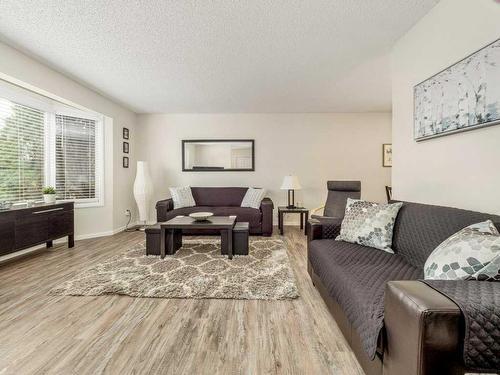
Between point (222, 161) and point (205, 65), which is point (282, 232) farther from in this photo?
point (205, 65)

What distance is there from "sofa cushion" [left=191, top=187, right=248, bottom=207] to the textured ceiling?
1.96 metres

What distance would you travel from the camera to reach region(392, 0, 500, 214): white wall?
5.02 ft

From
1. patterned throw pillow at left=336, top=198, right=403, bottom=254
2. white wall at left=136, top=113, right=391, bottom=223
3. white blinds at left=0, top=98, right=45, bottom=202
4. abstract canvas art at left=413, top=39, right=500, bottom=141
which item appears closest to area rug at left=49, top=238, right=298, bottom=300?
patterned throw pillow at left=336, top=198, right=403, bottom=254

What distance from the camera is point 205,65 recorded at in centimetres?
305

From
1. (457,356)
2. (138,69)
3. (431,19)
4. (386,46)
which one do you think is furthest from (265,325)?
(138,69)

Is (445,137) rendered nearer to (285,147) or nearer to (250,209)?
(250,209)

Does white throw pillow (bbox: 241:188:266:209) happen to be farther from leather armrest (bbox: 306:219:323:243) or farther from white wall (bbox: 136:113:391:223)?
leather armrest (bbox: 306:219:323:243)

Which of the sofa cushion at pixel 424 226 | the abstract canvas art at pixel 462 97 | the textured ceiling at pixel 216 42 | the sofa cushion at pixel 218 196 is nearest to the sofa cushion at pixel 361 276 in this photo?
the sofa cushion at pixel 424 226

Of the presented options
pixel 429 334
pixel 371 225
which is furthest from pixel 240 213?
pixel 429 334

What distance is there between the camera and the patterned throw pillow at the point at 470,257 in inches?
40.0

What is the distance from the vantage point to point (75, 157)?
4.16 meters

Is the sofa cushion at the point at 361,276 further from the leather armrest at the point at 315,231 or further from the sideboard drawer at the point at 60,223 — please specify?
the sideboard drawer at the point at 60,223

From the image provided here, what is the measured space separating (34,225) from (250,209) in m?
3.11

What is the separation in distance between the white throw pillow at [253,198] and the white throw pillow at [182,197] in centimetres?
107
